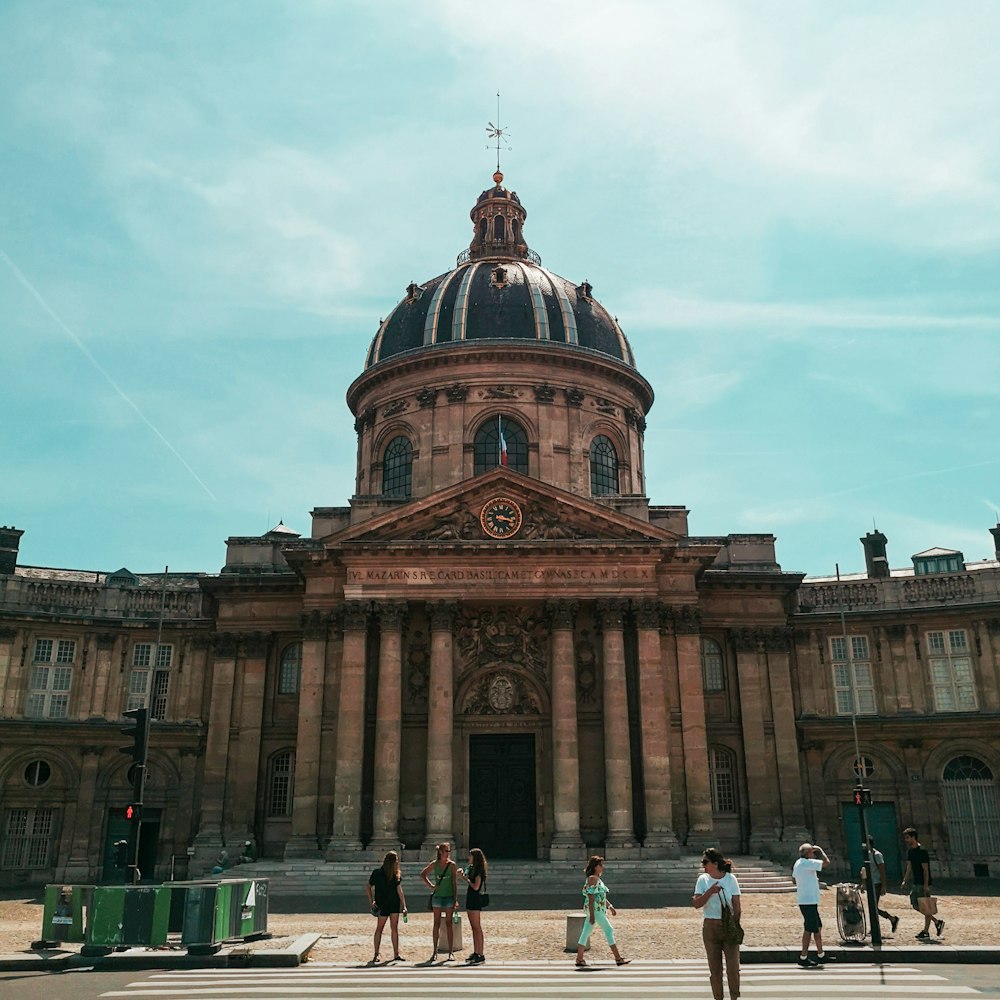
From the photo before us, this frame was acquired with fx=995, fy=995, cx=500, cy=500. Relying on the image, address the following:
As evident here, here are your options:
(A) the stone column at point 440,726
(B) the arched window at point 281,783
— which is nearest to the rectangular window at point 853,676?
(A) the stone column at point 440,726

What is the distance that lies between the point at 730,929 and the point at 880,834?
3064cm

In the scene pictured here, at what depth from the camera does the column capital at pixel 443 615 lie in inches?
1356

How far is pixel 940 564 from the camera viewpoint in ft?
148

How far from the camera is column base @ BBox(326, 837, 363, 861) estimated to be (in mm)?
31922

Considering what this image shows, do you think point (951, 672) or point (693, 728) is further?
point (951, 672)

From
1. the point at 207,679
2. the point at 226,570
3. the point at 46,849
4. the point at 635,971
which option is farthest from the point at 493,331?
the point at 635,971

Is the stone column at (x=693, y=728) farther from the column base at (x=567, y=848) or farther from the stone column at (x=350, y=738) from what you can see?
the stone column at (x=350, y=738)

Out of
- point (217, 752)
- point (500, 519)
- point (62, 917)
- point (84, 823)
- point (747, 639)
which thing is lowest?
point (62, 917)

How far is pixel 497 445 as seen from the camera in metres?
43.5

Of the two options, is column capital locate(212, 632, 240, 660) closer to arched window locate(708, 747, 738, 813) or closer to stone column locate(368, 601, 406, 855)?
stone column locate(368, 601, 406, 855)

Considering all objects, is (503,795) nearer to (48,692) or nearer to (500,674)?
(500,674)

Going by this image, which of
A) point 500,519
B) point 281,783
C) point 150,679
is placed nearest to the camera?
point 500,519

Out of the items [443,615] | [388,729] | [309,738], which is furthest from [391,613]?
[309,738]

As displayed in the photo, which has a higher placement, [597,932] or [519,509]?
[519,509]
